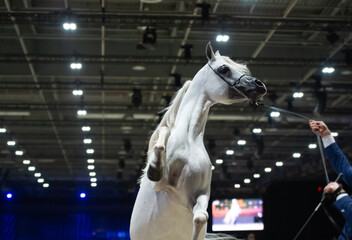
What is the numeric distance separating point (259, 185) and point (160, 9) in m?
16.4

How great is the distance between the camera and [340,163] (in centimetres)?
318

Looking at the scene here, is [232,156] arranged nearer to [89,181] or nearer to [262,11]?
[89,181]

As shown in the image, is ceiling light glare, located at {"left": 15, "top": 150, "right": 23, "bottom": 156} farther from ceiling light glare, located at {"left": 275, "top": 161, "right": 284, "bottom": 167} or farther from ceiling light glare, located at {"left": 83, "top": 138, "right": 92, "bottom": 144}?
ceiling light glare, located at {"left": 275, "top": 161, "right": 284, "bottom": 167}

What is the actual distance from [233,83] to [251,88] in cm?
12

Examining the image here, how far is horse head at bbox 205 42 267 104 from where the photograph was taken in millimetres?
3309

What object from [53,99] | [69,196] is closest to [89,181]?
[69,196]

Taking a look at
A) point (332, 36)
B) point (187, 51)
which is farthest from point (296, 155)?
point (187, 51)

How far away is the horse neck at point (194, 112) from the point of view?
3.36 metres

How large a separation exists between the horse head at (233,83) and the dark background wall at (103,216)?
16.6 meters

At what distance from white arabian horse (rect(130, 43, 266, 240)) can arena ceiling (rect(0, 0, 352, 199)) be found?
7.11m

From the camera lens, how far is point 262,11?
37.7 ft

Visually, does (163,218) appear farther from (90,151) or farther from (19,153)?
(19,153)

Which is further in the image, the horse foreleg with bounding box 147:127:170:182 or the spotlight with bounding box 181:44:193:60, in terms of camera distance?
the spotlight with bounding box 181:44:193:60

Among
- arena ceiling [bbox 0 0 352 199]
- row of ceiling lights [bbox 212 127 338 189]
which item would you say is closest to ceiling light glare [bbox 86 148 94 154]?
arena ceiling [bbox 0 0 352 199]
